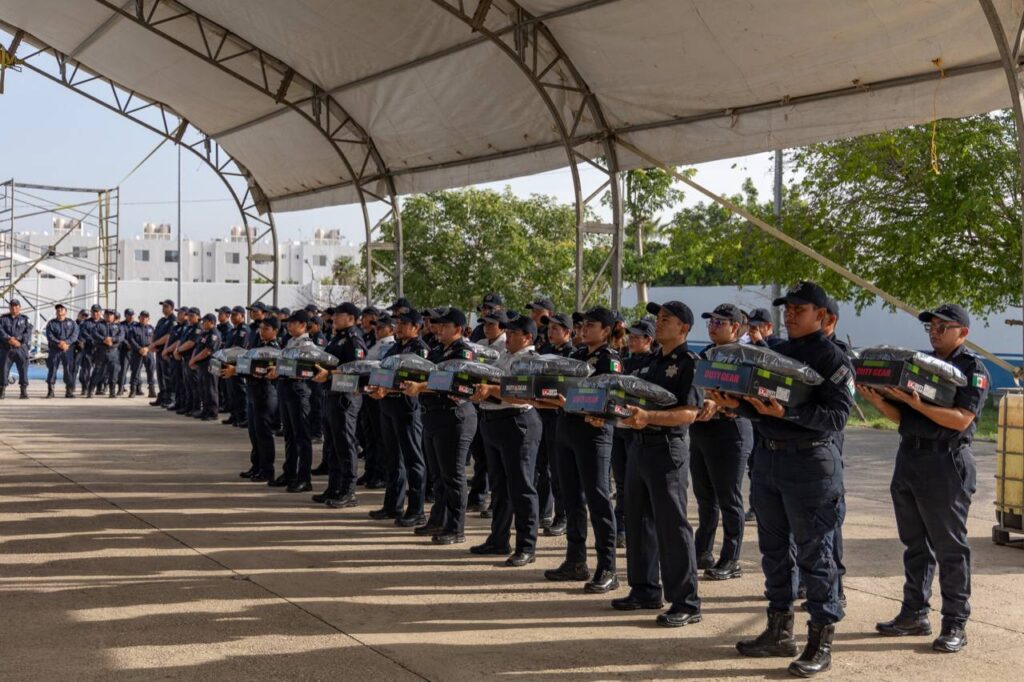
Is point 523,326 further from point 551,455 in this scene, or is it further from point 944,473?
point 944,473

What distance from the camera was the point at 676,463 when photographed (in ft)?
19.8

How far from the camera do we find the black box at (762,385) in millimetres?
5059

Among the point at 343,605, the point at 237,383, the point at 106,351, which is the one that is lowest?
the point at 343,605

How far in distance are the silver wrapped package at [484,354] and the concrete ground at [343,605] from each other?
1.52 metres

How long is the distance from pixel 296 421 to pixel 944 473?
21.8 feet

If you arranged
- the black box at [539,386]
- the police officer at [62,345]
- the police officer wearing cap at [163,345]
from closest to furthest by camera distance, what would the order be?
the black box at [539,386]
the police officer wearing cap at [163,345]
the police officer at [62,345]

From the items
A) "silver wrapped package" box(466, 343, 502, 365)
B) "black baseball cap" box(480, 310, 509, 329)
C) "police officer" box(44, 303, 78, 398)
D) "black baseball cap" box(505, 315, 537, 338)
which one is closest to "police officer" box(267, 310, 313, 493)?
"black baseball cap" box(480, 310, 509, 329)

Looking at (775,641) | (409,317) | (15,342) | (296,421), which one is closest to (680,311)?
(775,641)

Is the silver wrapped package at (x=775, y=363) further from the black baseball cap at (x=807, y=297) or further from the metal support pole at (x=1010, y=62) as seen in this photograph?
the metal support pole at (x=1010, y=62)

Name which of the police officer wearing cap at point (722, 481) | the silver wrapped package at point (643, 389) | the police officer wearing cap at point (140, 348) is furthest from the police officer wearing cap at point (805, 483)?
the police officer wearing cap at point (140, 348)

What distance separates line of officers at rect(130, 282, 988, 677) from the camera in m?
5.29

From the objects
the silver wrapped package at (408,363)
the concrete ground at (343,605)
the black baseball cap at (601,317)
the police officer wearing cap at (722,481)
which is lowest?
the concrete ground at (343,605)

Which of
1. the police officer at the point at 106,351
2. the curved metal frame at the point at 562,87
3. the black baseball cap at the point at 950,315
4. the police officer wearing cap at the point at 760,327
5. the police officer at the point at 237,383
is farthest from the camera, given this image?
the police officer at the point at 106,351

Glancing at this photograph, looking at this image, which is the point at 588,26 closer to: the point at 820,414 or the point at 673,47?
the point at 673,47
